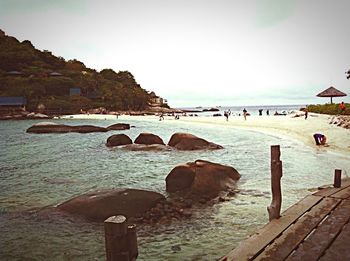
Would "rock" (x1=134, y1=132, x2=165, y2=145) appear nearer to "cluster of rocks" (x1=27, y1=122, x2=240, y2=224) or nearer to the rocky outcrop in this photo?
the rocky outcrop

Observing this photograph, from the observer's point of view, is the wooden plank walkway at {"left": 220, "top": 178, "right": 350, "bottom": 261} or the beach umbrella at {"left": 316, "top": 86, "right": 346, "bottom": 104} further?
the beach umbrella at {"left": 316, "top": 86, "right": 346, "bottom": 104}

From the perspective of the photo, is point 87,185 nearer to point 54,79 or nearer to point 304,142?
point 304,142

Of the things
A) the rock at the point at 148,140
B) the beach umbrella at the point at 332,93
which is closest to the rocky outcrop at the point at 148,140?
the rock at the point at 148,140

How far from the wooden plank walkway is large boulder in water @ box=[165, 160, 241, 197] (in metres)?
3.80

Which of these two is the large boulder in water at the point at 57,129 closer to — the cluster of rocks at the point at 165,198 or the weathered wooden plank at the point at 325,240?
the cluster of rocks at the point at 165,198

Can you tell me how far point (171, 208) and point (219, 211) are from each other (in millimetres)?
1477

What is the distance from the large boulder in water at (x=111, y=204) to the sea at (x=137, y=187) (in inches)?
13.4

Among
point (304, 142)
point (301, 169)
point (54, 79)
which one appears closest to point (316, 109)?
point (304, 142)

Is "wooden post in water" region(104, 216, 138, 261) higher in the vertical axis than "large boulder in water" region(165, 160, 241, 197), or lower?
higher

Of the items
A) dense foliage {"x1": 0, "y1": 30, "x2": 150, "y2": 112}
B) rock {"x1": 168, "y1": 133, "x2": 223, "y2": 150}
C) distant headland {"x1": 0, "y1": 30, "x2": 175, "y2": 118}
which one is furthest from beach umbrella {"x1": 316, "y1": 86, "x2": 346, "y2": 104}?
dense foliage {"x1": 0, "y1": 30, "x2": 150, "y2": 112}

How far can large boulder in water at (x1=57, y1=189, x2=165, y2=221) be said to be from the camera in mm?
7637

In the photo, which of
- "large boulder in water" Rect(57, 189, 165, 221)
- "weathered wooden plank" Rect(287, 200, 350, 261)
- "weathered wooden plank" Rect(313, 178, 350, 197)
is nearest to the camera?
"weathered wooden plank" Rect(287, 200, 350, 261)

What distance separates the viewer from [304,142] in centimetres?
2206

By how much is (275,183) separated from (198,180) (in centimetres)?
379
